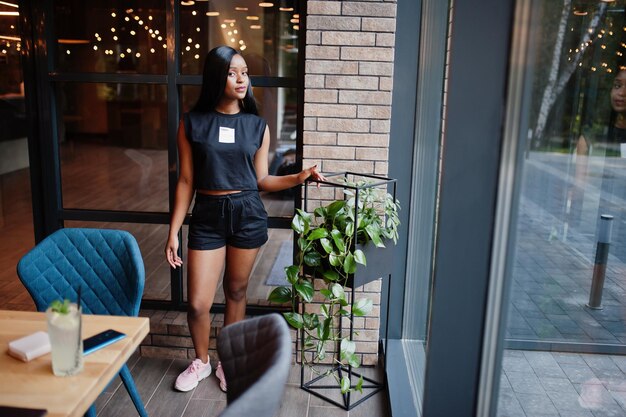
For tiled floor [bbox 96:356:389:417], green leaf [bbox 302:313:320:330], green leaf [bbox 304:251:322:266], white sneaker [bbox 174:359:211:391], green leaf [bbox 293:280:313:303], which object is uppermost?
green leaf [bbox 304:251:322:266]

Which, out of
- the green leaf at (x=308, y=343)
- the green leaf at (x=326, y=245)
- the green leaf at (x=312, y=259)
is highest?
the green leaf at (x=326, y=245)

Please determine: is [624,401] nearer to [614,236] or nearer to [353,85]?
[614,236]

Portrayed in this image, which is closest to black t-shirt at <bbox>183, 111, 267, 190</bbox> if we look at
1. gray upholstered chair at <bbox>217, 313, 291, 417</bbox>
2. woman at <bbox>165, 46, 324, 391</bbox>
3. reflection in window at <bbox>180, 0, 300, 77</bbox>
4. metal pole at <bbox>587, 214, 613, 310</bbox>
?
woman at <bbox>165, 46, 324, 391</bbox>

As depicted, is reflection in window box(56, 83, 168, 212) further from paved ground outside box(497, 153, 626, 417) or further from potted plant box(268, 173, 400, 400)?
paved ground outside box(497, 153, 626, 417)

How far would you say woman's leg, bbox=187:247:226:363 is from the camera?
2713 mm

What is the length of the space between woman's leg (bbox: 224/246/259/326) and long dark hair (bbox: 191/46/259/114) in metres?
0.68

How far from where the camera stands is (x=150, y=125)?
6.64 meters

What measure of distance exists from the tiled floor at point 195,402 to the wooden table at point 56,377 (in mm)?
995

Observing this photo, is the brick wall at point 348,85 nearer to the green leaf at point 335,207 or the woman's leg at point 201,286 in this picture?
the green leaf at point 335,207

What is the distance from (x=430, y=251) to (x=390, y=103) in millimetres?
755

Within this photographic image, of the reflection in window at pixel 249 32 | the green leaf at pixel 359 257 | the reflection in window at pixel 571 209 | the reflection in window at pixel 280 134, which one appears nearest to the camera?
the reflection in window at pixel 571 209

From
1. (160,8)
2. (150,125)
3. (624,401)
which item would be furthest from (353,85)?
(150,125)

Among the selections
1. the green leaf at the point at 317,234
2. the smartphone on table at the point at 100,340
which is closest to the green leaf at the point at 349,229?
the green leaf at the point at 317,234

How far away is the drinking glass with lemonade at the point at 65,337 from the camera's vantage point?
1438 millimetres
